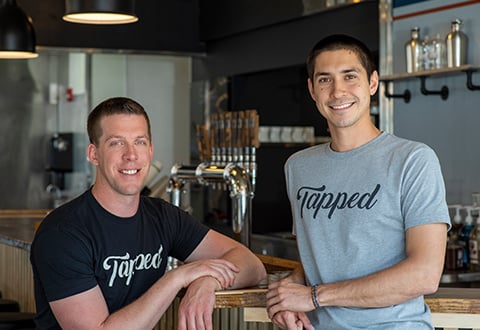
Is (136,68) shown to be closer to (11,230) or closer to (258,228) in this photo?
(258,228)

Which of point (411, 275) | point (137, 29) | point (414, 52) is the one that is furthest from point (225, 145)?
point (411, 275)

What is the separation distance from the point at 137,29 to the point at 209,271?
5.90 meters

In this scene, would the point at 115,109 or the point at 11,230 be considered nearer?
the point at 115,109

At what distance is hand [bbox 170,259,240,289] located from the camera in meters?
2.50

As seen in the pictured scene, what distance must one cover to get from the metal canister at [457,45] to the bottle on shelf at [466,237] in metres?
0.82

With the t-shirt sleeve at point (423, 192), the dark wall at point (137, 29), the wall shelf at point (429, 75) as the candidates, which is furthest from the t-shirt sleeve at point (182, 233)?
the dark wall at point (137, 29)

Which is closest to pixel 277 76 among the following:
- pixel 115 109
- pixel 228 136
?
pixel 228 136

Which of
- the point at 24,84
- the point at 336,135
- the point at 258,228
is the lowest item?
the point at 258,228

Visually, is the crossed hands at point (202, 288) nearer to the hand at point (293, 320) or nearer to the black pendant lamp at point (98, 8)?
the hand at point (293, 320)

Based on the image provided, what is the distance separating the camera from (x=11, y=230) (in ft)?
18.5

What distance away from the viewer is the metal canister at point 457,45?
16.9 ft

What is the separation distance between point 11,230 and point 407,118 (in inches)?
101

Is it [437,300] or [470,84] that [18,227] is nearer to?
[470,84]

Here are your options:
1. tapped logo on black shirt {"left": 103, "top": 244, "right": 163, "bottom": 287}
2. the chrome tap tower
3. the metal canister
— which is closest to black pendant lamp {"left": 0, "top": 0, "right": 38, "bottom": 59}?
the chrome tap tower
